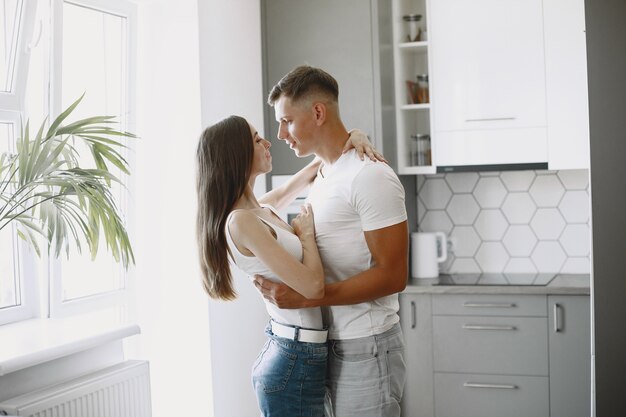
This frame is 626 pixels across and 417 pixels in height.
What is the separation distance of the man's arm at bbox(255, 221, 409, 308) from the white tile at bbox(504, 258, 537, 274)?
2194 millimetres

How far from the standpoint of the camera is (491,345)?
12.3ft

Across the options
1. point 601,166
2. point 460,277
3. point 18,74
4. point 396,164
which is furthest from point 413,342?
point 18,74

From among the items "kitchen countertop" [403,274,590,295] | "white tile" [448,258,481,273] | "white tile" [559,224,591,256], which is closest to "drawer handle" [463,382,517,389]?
"kitchen countertop" [403,274,590,295]

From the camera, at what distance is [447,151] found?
13.1ft

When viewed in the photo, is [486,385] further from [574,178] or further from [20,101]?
[20,101]

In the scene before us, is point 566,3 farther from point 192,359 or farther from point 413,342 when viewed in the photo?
point 192,359

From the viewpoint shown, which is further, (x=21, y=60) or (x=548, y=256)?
(x=548, y=256)

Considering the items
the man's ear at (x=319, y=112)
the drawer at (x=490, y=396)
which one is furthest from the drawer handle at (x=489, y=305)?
the man's ear at (x=319, y=112)

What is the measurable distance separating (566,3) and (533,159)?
767mm

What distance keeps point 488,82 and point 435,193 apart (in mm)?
743

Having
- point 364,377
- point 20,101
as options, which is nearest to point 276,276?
point 364,377

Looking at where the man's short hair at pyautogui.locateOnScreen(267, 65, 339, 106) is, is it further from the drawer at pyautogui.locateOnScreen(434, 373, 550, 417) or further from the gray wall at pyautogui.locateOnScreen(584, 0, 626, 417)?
the drawer at pyautogui.locateOnScreen(434, 373, 550, 417)

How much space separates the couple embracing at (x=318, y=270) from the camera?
85.6 inches

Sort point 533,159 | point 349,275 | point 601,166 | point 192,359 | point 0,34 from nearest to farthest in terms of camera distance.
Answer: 1. point 349,275
2. point 601,166
3. point 0,34
4. point 192,359
5. point 533,159
